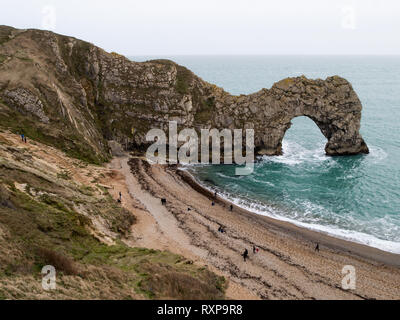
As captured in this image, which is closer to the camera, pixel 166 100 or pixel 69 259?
pixel 69 259

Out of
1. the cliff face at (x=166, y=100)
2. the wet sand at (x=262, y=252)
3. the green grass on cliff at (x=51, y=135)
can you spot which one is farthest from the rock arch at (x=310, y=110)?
the green grass on cliff at (x=51, y=135)

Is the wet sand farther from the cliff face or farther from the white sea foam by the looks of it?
the cliff face

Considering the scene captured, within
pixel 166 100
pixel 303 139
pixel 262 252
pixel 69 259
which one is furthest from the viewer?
pixel 303 139

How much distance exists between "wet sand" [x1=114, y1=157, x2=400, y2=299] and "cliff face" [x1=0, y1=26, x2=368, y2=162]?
83.0 feet

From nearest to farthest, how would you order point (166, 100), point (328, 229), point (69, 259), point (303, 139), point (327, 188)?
1. point (69, 259)
2. point (328, 229)
3. point (327, 188)
4. point (166, 100)
5. point (303, 139)

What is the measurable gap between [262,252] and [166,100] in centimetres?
4729

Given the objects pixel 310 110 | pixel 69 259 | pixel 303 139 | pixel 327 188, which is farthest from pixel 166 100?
pixel 69 259

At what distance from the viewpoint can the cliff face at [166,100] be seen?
66812 mm

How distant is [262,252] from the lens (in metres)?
35.4

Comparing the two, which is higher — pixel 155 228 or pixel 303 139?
pixel 303 139

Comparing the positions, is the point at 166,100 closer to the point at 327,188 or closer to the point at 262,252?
the point at 327,188

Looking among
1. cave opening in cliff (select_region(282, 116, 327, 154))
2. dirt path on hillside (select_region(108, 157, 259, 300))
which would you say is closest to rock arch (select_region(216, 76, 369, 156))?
cave opening in cliff (select_region(282, 116, 327, 154))

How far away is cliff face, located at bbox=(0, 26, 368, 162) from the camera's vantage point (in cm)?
6681

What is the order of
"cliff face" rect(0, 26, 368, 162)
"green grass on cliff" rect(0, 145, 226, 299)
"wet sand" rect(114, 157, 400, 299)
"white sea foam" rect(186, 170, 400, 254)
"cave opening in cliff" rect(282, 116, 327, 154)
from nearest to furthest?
"green grass on cliff" rect(0, 145, 226, 299) → "wet sand" rect(114, 157, 400, 299) → "white sea foam" rect(186, 170, 400, 254) → "cliff face" rect(0, 26, 368, 162) → "cave opening in cliff" rect(282, 116, 327, 154)
